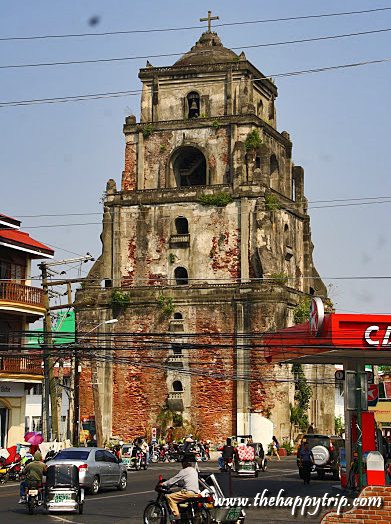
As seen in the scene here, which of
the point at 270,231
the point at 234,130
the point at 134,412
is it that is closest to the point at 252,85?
the point at 234,130

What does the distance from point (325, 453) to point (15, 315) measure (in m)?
16.0

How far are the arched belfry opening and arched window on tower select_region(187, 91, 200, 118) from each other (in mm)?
2244

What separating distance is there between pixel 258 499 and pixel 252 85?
39954 millimetres

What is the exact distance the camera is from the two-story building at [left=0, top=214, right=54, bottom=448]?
48.7 metres

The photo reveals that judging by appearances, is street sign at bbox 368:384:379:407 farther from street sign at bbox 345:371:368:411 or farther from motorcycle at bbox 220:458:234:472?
motorcycle at bbox 220:458:234:472

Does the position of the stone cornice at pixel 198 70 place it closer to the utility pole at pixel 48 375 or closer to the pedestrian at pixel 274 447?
the pedestrian at pixel 274 447

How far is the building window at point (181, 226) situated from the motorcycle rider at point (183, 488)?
1721 inches

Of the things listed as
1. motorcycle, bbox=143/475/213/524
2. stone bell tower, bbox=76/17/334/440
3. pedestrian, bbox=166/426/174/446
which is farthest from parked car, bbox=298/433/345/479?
motorcycle, bbox=143/475/213/524

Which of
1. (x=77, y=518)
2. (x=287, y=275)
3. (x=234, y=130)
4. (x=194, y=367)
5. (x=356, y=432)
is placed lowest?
(x=77, y=518)

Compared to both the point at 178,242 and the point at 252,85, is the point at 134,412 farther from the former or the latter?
the point at 252,85

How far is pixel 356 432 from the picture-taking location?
33.4 m

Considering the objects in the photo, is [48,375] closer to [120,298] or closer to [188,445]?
[188,445]

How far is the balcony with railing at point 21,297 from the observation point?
48.4 m

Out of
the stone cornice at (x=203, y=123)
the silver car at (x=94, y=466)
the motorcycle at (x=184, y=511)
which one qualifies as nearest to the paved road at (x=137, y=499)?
the silver car at (x=94, y=466)
